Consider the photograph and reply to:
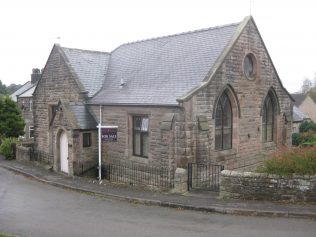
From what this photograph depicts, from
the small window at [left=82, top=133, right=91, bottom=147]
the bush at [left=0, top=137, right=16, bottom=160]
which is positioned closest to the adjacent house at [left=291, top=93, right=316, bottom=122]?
the bush at [left=0, top=137, right=16, bottom=160]

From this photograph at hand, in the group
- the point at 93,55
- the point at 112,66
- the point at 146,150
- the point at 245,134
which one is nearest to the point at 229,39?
the point at 245,134

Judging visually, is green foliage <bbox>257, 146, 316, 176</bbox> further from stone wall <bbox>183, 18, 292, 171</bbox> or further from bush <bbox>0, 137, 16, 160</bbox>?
bush <bbox>0, 137, 16, 160</bbox>

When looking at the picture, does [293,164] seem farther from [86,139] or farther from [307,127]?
[307,127]

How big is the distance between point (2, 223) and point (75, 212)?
7.53 feet

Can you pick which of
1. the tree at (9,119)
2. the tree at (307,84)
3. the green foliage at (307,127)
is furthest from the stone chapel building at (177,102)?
the tree at (307,84)

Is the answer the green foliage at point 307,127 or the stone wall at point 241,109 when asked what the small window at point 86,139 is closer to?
the stone wall at point 241,109

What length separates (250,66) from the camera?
19.2 m

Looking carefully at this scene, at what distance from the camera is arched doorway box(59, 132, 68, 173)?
19.7 m

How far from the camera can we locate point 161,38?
21469 millimetres

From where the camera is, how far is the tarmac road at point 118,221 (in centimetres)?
993

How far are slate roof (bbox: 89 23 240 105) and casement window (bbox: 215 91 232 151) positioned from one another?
78.2 inches

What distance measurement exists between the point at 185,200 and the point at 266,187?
2792 millimetres

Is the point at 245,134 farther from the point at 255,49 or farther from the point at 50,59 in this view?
the point at 50,59

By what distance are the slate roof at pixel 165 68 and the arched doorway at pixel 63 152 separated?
243 centimetres
